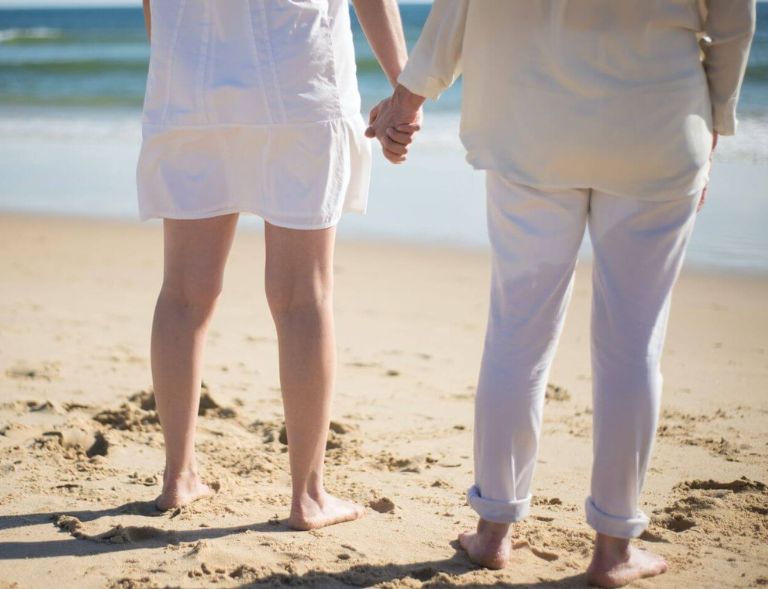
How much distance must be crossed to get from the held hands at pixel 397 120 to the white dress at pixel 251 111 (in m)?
0.09

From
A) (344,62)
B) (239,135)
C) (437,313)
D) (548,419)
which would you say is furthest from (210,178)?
(437,313)

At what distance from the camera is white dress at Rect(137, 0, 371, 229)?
7.35 feet

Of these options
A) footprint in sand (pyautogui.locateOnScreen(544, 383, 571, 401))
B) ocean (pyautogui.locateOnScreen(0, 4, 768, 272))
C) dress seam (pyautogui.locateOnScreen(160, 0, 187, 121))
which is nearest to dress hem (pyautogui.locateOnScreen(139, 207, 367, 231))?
dress seam (pyautogui.locateOnScreen(160, 0, 187, 121))

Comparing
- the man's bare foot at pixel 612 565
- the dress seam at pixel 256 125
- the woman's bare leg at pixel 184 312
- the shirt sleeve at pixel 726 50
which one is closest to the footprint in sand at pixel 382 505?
the woman's bare leg at pixel 184 312

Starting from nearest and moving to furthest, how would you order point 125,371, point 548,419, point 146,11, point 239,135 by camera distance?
1. point 239,135
2. point 146,11
3. point 548,419
4. point 125,371

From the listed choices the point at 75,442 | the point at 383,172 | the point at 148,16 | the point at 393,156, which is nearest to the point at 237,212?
the point at 393,156

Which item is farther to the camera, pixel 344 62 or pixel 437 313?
pixel 437 313

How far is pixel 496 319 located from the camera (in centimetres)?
215

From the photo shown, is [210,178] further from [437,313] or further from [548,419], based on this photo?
[437,313]

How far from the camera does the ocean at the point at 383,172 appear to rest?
6.48m

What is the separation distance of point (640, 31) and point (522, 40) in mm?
233

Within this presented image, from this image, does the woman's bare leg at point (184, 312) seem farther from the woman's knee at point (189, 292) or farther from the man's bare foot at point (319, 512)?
the man's bare foot at point (319, 512)

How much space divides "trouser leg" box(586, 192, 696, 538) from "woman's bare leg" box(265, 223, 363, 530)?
2.18ft

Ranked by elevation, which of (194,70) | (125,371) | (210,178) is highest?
(194,70)
